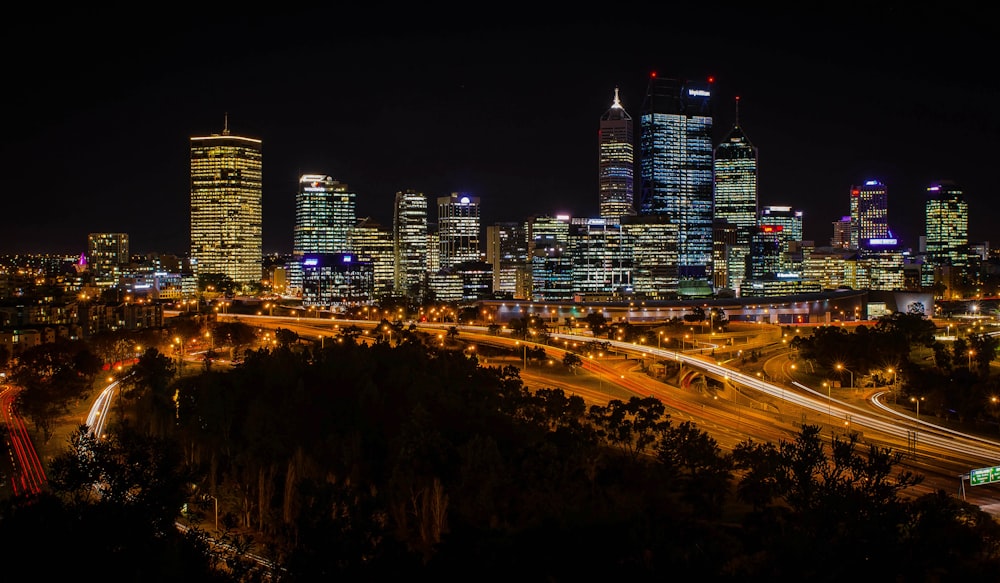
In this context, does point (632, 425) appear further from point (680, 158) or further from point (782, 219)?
point (782, 219)

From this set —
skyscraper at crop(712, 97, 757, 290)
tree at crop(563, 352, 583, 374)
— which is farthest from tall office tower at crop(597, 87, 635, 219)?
tree at crop(563, 352, 583, 374)

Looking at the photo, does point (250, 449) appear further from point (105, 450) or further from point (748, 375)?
point (748, 375)

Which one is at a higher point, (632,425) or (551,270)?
(551,270)

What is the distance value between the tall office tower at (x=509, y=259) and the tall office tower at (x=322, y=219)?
83.0 feet

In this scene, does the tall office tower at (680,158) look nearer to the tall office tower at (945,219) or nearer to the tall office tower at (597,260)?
the tall office tower at (597,260)

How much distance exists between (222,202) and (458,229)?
122 feet

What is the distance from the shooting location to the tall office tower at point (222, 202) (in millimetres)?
128500

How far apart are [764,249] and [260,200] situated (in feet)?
261

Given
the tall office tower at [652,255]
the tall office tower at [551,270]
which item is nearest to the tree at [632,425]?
the tall office tower at [551,270]

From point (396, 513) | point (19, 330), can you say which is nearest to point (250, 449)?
point (396, 513)

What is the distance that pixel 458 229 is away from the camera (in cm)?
13738

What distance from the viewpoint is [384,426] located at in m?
26.5

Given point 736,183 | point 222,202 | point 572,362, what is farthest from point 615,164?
point 572,362

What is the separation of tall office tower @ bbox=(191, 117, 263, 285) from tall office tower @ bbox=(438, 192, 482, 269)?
99.2 ft
